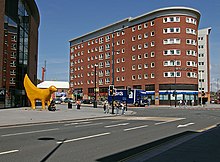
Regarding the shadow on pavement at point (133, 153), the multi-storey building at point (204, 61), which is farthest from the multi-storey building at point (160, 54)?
the shadow on pavement at point (133, 153)

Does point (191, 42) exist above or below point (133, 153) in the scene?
above

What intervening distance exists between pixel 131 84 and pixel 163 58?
42.9 ft

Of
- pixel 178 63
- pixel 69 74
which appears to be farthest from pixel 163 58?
pixel 69 74

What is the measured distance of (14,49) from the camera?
1652 inches

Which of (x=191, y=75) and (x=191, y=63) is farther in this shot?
(x=191, y=63)

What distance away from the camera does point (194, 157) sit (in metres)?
8.23

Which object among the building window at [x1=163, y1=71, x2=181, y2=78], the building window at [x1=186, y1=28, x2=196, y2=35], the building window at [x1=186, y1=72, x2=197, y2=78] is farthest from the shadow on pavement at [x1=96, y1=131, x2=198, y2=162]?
the building window at [x1=186, y1=28, x2=196, y2=35]

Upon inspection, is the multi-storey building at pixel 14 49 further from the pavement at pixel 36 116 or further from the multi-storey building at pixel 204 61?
the multi-storey building at pixel 204 61

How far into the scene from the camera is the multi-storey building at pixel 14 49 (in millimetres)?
37688

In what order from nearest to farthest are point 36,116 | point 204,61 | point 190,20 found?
point 36,116 → point 190,20 → point 204,61

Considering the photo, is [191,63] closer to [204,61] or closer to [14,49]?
[204,61]

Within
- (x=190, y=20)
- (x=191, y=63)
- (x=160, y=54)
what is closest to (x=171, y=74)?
(x=160, y=54)

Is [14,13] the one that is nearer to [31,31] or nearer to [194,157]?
[31,31]

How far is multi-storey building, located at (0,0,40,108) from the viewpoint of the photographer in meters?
37.7
